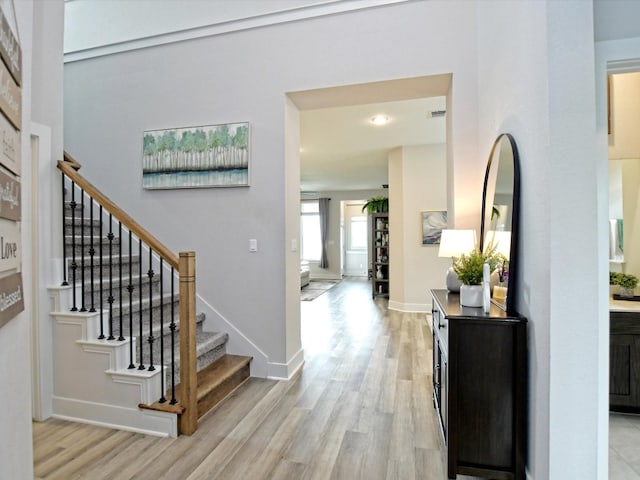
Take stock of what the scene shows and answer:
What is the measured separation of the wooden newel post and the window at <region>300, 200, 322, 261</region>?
9.00 m

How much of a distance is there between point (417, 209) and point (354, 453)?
14.3ft

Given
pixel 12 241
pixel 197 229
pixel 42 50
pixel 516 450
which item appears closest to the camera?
pixel 12 241

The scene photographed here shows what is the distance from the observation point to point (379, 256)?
7.47 meters

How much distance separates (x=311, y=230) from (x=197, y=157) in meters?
8.13

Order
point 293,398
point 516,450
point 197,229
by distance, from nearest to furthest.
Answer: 1. point 516,450
2. point 293,398
3. point 197,229

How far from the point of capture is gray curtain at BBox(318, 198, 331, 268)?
10734 millimetres

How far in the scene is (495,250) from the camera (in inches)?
85.0

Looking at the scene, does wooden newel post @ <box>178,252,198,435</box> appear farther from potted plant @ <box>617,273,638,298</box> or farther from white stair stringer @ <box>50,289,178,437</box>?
potted plant @ <box>617,273,638,298</box>

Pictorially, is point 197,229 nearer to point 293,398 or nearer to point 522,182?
point 293,398

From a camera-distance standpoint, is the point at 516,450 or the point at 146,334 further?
the point at 146,334

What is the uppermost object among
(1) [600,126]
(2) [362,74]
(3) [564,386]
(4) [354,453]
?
(2) [362,74]

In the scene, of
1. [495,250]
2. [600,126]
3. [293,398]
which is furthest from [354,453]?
[600,126]

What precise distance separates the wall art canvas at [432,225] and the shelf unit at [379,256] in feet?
5.74

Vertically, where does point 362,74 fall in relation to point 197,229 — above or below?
above
